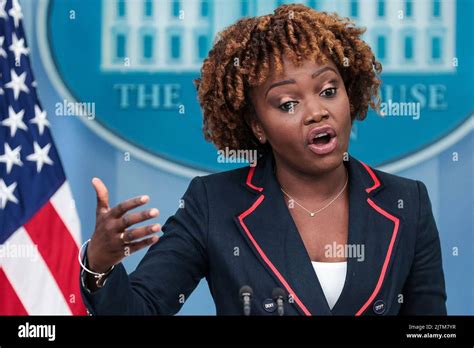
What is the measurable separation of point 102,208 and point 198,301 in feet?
3.38

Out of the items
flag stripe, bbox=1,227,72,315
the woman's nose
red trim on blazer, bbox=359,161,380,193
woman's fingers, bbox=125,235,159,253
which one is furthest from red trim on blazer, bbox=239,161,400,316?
flag stripe, bbox=1,227,72,315

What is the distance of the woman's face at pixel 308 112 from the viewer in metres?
2.02

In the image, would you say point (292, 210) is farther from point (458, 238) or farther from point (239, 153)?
point (458, 238)

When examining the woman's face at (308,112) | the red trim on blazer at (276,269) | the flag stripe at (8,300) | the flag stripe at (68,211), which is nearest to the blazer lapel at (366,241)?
the red trim on blazer at (276,269)

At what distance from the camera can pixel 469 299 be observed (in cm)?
258

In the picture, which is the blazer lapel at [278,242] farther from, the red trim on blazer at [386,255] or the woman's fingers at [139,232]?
the woman's fingers at [139,232]

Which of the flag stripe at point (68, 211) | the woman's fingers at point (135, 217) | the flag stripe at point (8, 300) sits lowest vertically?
the flag stripe at point (8, 300)

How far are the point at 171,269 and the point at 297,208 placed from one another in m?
0.41

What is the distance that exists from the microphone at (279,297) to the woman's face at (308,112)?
0.35 metres

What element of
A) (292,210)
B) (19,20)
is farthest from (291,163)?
(19,20)

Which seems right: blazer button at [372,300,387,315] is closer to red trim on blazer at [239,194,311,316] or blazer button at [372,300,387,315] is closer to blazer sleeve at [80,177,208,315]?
red trim on blazer at [239,194,311,316]

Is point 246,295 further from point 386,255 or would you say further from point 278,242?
point 386,255
